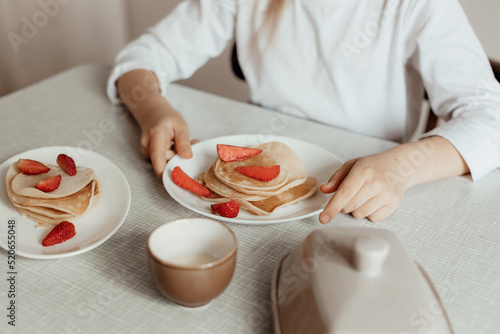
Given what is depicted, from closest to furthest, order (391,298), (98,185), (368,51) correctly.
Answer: (391,298) → (98,185) → (368,51)

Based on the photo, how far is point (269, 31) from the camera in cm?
129

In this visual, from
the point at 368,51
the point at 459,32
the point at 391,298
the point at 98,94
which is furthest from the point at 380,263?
the point at 98,94

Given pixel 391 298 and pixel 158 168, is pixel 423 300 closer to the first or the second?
pixel 391 298

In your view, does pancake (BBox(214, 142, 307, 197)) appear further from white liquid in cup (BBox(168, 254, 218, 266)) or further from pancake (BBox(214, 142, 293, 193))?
white liquid in cup (BBox(168, 254, 218, 266))

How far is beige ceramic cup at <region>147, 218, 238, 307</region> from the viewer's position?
56cm

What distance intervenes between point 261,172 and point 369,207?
178 mm

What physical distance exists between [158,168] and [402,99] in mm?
664

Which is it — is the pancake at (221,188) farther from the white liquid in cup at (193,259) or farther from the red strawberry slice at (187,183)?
the white liquid in cup at (193,259)

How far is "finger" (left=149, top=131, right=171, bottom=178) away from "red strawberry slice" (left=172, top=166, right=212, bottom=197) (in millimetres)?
42

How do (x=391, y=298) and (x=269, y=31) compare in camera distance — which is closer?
(x=391, y=298)

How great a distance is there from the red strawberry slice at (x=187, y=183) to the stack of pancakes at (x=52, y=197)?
0.42 feet

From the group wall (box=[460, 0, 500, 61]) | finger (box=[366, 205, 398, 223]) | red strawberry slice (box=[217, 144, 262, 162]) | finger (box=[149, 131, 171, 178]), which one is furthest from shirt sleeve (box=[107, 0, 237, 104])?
wall (box=[460, 0, 500, 61])

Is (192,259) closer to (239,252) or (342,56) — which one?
(239,252)

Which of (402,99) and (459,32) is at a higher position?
(459,32)
